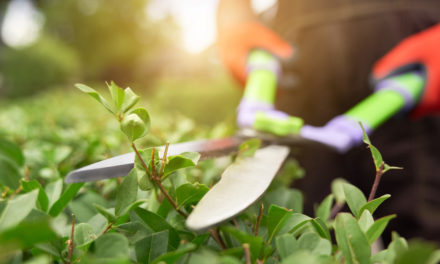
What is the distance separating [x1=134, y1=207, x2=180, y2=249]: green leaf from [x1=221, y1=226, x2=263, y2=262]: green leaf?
111 mm

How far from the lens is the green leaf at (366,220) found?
1.78ft

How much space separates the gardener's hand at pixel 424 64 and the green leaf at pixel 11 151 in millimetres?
1344

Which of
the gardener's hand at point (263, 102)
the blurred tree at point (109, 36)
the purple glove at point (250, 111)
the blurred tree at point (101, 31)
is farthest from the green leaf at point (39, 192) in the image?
the blurred tree at point (101, 31)

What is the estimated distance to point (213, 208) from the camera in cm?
48

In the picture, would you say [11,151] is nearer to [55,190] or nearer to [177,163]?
[55,190]

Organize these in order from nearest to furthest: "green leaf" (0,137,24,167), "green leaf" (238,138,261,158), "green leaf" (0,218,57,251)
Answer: "green leaf" (0,218,57,251), "green leaf" (238,138,261,158), "green leaf" (0,137,24,167)

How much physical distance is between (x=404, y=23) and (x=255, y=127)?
1156 mm

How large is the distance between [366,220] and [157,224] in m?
0.31

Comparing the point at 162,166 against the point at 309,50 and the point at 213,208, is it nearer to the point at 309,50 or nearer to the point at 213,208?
the point at 213,208

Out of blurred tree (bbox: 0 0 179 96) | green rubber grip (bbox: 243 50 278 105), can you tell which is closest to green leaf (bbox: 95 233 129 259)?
green rubber grip (bbox: 243 50 278 105)

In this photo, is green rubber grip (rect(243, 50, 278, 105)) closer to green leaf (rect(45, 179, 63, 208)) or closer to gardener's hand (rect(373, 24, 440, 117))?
gardener's hand (rect(373, 24, 440, 117))

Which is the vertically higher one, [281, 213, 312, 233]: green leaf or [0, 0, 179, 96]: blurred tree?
[0, 0, 179, 96]: blurred tree

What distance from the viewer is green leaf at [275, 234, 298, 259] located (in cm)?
47

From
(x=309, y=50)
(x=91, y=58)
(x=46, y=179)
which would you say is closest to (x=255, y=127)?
(x=46, y=179)
